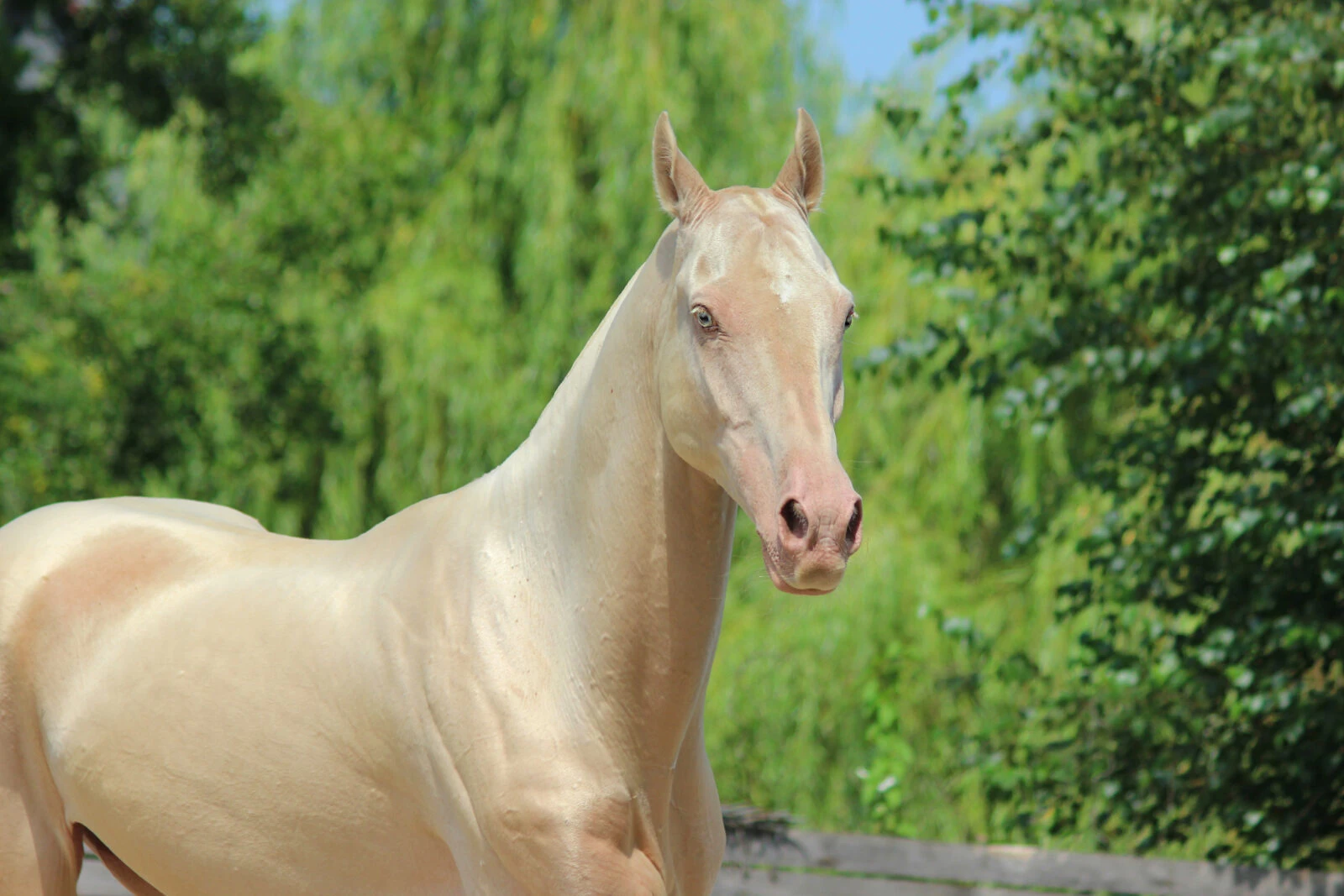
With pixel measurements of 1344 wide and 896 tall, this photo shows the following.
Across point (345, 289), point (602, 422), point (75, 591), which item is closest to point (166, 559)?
point (75, 591)

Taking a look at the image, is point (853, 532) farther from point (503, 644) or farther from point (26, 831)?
point (26, 831)

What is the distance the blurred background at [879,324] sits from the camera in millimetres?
4777

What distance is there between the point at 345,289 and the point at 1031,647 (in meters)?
5.46

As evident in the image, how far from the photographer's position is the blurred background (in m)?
4.78

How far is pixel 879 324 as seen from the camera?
905 centimetres

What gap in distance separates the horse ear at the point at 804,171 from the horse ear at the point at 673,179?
147mm

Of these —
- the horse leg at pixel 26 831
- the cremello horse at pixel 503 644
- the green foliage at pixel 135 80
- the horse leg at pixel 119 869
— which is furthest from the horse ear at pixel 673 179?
the green foliage at pixel 135 80

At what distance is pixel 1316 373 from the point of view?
433 centimetres

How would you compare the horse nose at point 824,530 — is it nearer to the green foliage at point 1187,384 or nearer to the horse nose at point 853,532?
the horse nose at point 853,532

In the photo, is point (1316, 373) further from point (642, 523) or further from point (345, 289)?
point (345, 289)

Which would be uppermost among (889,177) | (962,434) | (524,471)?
(962,434)

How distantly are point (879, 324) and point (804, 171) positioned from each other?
7011 mm

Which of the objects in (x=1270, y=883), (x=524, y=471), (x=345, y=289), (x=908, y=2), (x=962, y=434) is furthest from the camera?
(x=345, y=289)

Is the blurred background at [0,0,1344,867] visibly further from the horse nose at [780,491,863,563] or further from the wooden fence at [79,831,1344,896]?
the horse nose at [780,491,863,563]
